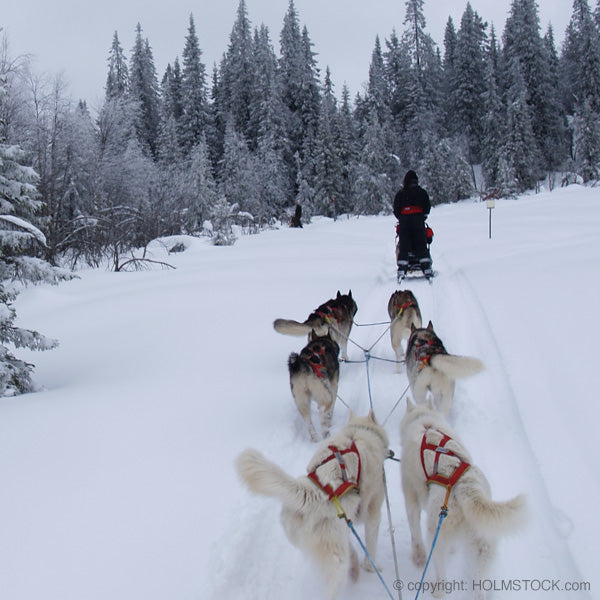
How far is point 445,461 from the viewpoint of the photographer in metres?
2.18

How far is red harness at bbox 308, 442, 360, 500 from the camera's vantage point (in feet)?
6.70

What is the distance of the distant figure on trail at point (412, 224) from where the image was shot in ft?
31.2

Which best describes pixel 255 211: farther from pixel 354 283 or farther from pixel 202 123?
pixel 354 283

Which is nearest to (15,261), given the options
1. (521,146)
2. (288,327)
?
(288,327)

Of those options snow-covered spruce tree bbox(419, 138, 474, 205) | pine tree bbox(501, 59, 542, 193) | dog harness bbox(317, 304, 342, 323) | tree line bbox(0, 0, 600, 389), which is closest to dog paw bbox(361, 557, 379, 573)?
dog harness bbox(317, 304, 342, 323)

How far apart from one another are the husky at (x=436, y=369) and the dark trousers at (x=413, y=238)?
5676 mm

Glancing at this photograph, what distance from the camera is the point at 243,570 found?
2.42m

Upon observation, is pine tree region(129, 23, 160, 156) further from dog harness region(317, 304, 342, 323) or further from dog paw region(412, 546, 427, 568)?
dog paw region(412, 546, 427, 568)

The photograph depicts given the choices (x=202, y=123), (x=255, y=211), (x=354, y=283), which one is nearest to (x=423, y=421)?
(x=354, y=283)

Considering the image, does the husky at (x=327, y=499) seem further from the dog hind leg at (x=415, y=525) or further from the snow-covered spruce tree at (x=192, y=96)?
the snow-covered spruce tree at (x=192, y=96)

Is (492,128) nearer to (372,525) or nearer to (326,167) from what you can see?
(326,167)

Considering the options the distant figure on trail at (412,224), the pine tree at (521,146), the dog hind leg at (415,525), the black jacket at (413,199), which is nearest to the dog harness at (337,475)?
the dog hind leg at (415,525)

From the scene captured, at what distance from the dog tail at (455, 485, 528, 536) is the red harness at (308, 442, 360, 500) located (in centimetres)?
51
